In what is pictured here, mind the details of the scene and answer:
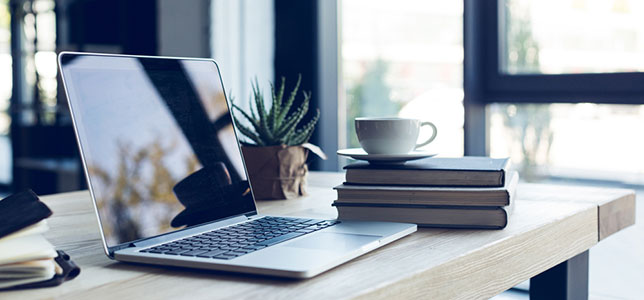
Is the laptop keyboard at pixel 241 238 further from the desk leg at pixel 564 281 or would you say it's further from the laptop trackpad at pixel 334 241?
the desk leg at pixel 564 281

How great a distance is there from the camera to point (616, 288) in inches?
81.3

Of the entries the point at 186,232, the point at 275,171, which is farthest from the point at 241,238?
the point at 275,171

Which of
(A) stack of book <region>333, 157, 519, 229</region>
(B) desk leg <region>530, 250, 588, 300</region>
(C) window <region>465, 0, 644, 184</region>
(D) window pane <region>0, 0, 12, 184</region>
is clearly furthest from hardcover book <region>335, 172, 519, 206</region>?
(D) window pane <region>0, 0, 12, 184</region>

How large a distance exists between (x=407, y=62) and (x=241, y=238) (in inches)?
76.7

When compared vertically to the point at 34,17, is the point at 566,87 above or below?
below

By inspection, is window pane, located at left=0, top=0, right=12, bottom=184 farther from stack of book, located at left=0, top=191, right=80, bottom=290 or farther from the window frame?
stack of book, located at left=0, top=191, right=80, bottom=290

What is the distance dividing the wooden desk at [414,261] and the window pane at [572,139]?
88 cm

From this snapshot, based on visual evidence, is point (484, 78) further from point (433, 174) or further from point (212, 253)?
point (212, 253)

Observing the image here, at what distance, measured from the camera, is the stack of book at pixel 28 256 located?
Answer: 1.94 feet

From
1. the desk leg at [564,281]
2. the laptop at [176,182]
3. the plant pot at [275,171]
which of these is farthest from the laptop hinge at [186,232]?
the desk leg at [564,281]

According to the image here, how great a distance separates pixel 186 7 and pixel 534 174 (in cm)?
165

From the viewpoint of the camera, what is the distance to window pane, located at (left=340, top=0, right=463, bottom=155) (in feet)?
7.91

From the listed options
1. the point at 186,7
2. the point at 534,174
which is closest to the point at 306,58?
the point at 186,7

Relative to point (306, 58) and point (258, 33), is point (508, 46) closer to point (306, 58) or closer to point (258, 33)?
point (306, 58)
